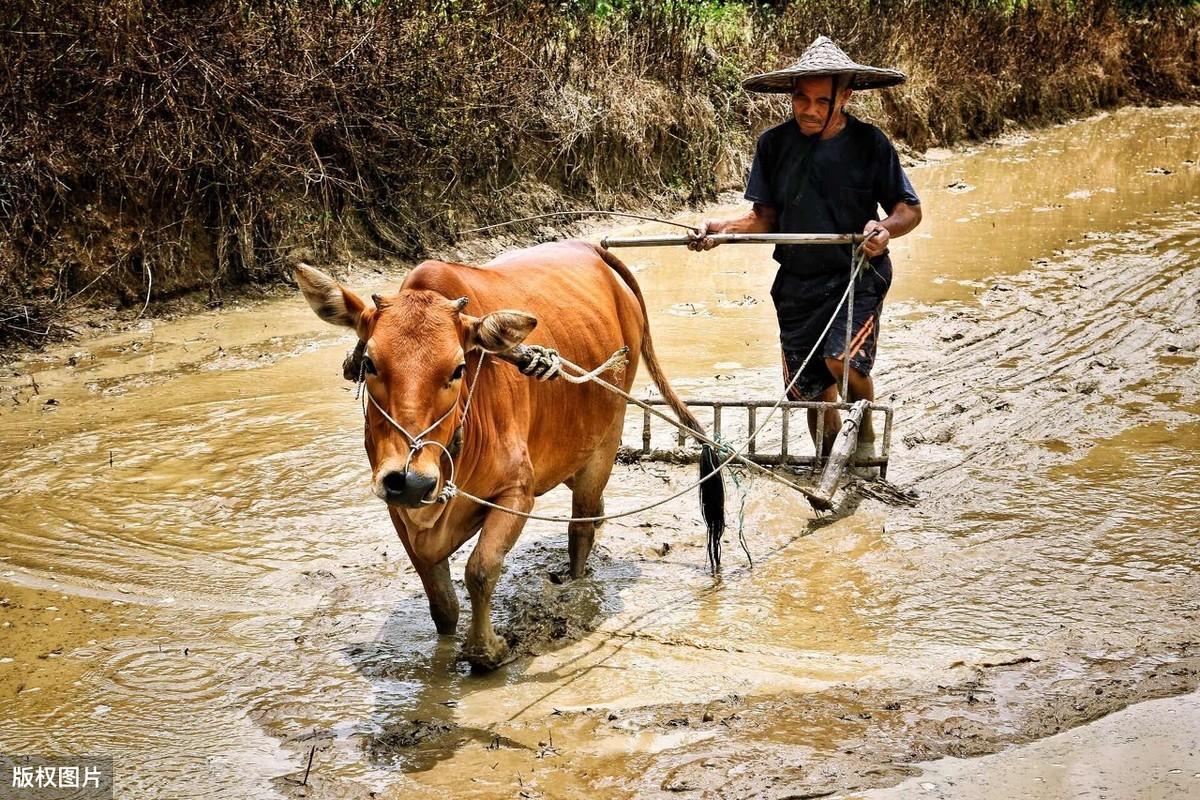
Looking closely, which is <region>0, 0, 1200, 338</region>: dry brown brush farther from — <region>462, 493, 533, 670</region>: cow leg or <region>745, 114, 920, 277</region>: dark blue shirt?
<region>462, 493, 533, 670</region>: cow leg

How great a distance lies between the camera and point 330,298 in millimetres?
3891

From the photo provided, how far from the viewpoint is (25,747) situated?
3793 mm

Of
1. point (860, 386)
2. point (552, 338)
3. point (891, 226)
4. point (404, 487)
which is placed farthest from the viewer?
point (860, 386)

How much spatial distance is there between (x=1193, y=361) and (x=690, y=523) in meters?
4.09

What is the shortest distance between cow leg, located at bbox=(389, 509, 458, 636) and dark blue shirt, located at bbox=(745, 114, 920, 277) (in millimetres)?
2557

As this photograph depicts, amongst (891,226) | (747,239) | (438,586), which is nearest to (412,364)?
(438,586)

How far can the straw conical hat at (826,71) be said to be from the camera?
5.62 metres

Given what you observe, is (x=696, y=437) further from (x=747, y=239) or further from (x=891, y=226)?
(x=891, y=226)

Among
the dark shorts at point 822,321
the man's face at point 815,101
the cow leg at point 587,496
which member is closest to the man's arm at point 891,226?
the dark shorts at point 822,321

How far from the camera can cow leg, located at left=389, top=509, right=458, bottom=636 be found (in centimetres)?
428

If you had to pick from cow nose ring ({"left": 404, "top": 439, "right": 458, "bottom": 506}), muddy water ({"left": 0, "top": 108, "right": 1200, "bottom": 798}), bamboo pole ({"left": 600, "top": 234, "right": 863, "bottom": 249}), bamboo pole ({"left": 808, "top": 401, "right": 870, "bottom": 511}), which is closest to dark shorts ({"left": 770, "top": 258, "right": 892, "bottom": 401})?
bamboo pole ({"left": 808, "top": 401, "right": 870, "bottom": 511})

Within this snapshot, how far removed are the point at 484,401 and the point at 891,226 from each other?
238 centimetres

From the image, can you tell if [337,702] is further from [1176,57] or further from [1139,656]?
[1176,57]

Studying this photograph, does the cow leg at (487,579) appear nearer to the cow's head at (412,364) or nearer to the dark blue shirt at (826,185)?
the cow's head at (412,364)
